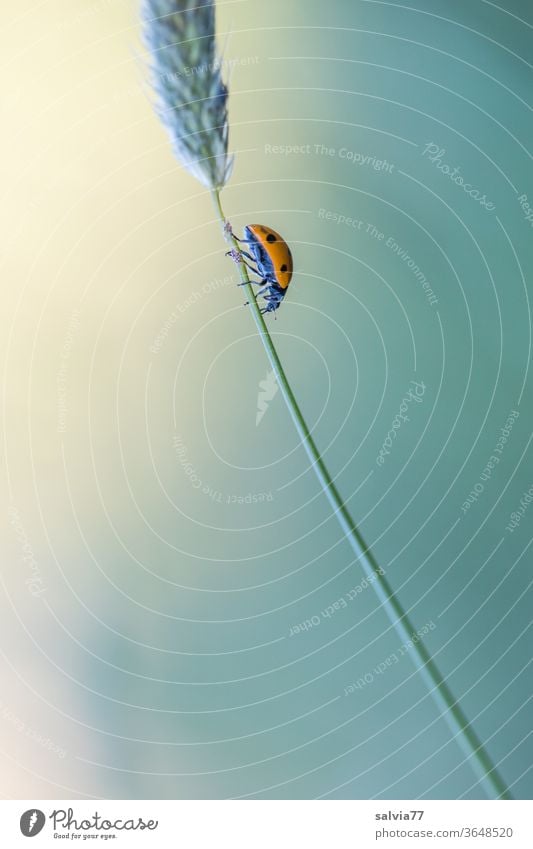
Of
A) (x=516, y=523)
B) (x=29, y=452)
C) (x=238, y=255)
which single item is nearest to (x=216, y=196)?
(x=238, y=255)

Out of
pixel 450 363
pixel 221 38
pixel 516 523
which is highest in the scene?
pixel 221 38

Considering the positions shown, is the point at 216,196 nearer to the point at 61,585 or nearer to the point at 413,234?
the point at 413,234
